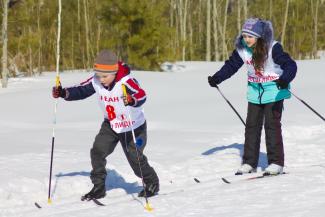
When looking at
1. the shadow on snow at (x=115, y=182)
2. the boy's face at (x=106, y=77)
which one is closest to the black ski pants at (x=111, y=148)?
the boy's face at (x=106, y=77)

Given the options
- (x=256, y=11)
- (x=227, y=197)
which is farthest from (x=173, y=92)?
(x=256, y=11)

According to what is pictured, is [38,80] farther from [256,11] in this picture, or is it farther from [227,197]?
[256,11]

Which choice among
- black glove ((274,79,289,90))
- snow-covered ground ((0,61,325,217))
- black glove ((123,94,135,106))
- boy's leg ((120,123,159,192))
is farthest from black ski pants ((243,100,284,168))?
black glove ((123,94,135,106))

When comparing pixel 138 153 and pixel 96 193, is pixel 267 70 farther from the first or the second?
pixel 96 193

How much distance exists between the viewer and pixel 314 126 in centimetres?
920

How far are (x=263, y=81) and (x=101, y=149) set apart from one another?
1800 millimetres

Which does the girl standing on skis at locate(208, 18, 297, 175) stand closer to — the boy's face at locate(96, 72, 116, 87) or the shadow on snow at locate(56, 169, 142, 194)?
the shadow on snow at locate(56, 169, 142, 194)

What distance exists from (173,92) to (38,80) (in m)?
5.47

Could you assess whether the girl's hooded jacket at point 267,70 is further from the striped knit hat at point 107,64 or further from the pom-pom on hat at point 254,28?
the striped knit hat at point 107,64

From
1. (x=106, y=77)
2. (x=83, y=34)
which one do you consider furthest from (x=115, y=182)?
(x=83, y=34)

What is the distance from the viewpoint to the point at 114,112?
16.5ft

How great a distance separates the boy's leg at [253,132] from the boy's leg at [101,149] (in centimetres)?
158

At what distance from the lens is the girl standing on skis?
560 centimetres

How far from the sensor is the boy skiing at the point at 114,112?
15.9 ft
